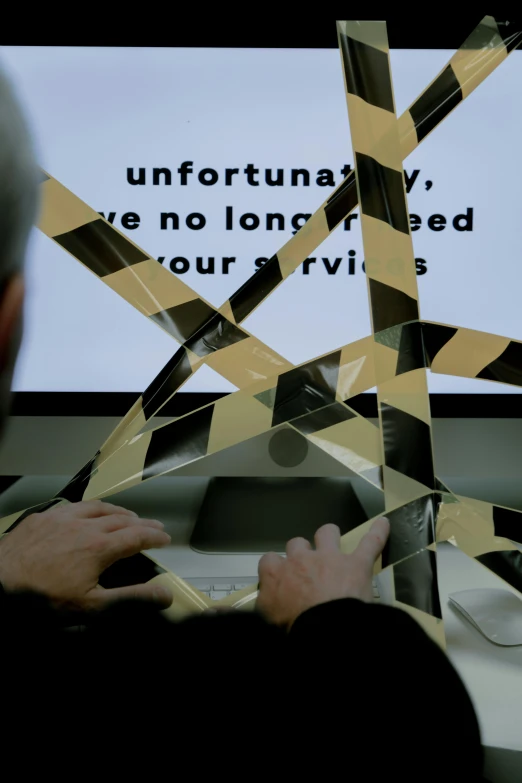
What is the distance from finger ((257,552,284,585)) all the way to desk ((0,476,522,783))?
102 mm

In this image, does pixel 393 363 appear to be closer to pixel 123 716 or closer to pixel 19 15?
pixel 123 716

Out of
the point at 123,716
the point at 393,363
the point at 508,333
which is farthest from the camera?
the point at 508,333

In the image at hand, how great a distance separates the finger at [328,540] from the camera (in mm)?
491

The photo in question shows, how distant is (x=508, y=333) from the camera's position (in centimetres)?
66

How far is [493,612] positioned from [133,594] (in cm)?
29

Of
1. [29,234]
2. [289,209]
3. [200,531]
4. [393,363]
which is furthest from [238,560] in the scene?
[29,234]

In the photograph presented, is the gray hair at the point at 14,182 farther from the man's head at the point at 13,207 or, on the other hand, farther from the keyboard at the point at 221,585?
the keyboard at the point at 221,585

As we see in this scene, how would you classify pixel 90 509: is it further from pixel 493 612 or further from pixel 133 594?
pixel 493 612

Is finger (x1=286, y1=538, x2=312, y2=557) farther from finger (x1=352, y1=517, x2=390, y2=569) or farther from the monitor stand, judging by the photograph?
the monitor stand

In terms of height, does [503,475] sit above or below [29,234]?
below

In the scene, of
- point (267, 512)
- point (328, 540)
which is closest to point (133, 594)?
point (328, 540)

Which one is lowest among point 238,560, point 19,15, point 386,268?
point 238,560

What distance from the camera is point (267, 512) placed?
0.73 meters

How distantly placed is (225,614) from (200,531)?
1.33 ft
